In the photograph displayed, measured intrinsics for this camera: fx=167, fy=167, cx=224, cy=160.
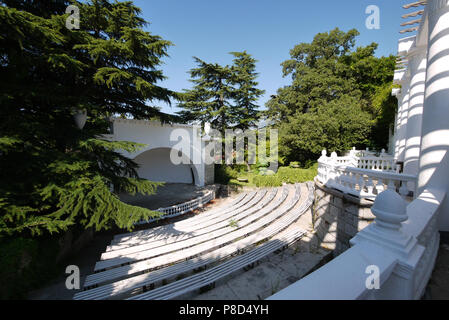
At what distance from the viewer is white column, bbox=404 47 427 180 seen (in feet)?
19.0

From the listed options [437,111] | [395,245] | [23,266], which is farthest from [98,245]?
[437,111]

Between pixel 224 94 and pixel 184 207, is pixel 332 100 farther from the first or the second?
pixel 184 207

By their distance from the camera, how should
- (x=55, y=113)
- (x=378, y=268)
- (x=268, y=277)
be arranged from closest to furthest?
(x=378, y=268) → (x=268, y=277) → (x=55, y=113)

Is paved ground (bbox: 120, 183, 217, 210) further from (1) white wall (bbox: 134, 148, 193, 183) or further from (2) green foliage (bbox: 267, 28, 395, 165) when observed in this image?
(2) green foliage (bbox: 267, 28, 395, 165)

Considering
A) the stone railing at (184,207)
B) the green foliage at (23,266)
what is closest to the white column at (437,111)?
the stone railing at (184,207)

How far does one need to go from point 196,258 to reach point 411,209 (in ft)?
16.3

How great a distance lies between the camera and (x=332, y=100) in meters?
16.9

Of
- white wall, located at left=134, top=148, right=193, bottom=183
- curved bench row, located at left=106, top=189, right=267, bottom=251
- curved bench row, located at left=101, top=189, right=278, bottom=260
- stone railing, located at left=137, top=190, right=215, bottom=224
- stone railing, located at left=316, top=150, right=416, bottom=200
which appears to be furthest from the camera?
white wall, located at left=134, top=148, right=193, bottom=183

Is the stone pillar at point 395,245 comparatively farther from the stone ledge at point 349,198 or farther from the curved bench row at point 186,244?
the curved bench row at point 186,244

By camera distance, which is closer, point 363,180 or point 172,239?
point 363,180

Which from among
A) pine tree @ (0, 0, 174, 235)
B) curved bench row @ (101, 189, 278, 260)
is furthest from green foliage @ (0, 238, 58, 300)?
curved bench row @ (101, 189, 278, 260)

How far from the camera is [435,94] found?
3.14 m

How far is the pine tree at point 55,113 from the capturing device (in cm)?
392

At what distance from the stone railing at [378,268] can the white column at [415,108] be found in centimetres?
628
